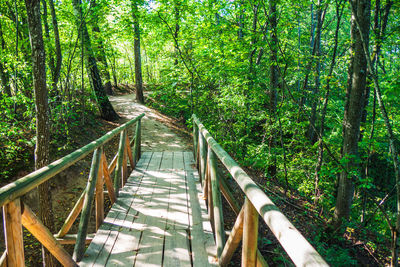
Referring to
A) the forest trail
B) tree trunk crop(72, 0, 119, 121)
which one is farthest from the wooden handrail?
tree trunk crop(72, 0, 119, 121)

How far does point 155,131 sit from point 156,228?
775 cm

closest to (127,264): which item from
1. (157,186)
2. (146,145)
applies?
(157,186)

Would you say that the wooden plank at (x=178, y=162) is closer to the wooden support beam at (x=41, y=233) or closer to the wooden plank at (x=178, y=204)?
the wooden plank at (x=178, y=204)

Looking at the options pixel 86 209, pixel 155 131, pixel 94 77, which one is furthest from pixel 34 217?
pixel 94 77

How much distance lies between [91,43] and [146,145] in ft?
12.9

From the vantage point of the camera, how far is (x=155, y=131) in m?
10.6

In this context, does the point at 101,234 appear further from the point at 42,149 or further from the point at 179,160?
the point at 179,160

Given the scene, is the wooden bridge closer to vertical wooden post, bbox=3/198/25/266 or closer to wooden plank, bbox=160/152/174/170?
vertical wooden post, bbox=3/198/25/266

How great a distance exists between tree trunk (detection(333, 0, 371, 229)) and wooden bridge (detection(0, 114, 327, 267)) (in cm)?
259

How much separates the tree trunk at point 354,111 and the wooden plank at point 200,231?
2561 mm

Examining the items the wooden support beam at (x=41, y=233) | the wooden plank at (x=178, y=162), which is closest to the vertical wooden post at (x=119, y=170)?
the wooden plank at (x=178, y=162)

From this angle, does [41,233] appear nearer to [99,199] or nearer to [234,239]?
[99,199]

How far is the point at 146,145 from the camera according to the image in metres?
9.12

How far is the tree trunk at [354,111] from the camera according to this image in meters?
4.05
